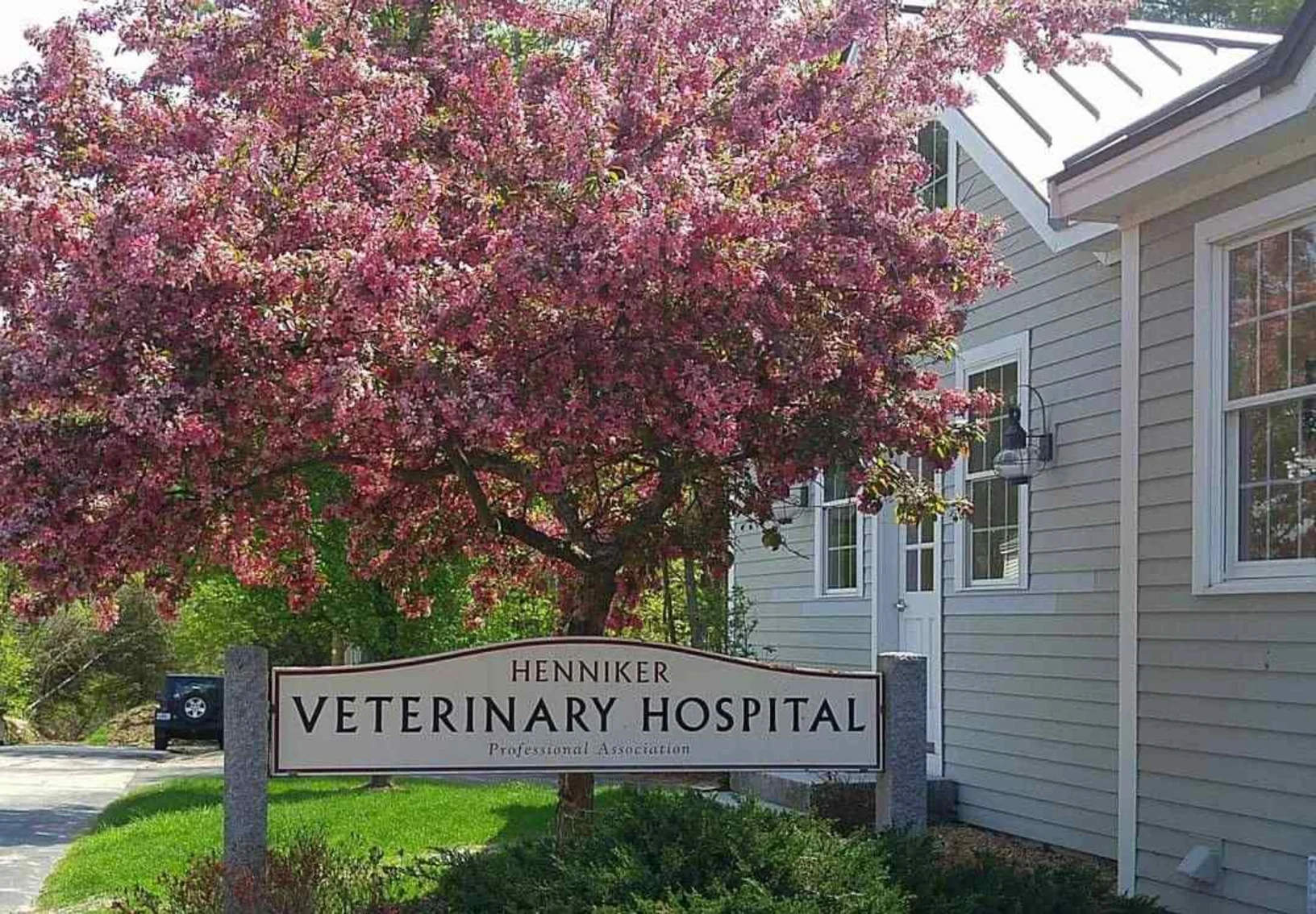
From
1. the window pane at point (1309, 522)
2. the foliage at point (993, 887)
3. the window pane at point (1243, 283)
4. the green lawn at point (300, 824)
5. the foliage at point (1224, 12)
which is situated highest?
the foliage at point (1224, 12)

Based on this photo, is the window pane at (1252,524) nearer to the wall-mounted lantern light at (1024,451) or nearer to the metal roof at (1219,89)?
the metal roof at (1219,89)

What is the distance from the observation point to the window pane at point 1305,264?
682 cm

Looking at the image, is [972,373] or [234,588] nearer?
[972,373]

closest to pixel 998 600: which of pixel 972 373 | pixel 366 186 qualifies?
pixel 972 373

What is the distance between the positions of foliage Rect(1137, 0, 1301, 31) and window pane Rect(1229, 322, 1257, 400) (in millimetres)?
16590

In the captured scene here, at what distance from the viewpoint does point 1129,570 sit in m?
8.04

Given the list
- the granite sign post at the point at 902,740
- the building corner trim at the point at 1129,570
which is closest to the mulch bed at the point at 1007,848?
the building corner trim at the point at 1129,570

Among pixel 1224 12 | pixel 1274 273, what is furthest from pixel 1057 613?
pixel 1224 12

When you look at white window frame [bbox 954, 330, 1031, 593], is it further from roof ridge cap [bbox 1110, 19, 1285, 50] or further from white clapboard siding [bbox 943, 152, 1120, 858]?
roof ridge cap [bbox 1110, 19, 1285, 50]

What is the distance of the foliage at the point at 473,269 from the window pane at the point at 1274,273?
118cm

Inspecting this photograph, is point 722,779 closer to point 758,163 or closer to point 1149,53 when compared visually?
point 1149,53

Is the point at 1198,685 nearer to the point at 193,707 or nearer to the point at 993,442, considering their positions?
the point at 993,442

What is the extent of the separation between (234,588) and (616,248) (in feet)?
37.7

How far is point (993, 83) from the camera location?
36.8 feet
